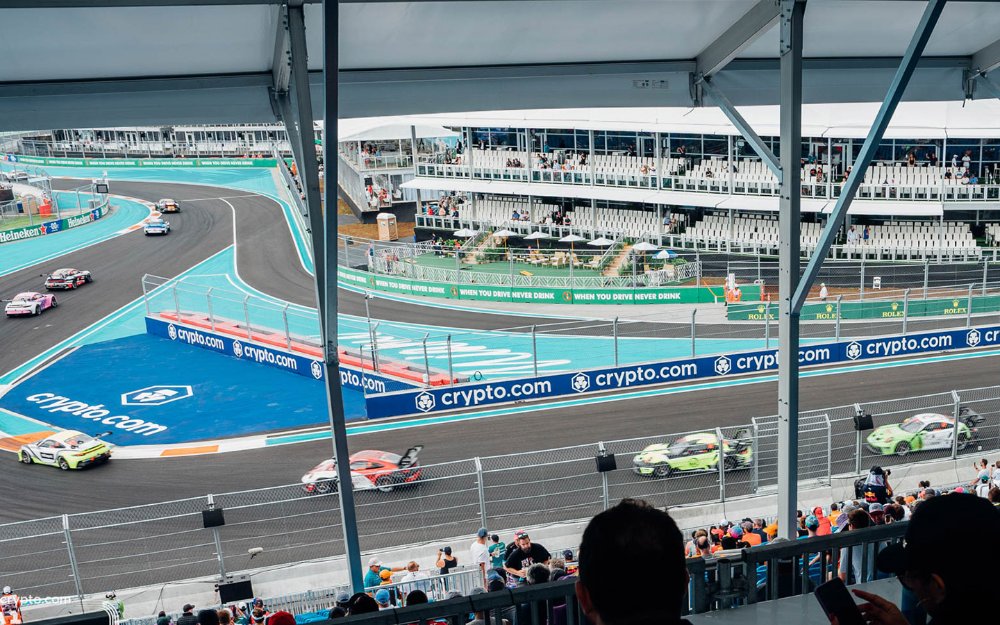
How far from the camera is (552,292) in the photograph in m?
28.5

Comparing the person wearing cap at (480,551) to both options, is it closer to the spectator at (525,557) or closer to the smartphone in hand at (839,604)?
the spectator at (525,557)

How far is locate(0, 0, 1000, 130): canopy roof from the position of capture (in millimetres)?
7449

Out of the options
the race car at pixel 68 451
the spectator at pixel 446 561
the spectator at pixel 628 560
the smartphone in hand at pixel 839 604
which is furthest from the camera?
the race car at pixel 68 451

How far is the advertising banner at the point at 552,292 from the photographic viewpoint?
27188mm

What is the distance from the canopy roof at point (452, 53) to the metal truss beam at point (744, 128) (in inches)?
7.6

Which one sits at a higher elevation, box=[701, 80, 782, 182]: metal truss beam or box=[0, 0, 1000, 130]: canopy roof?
box=[0, 0, 1000, 130]: canopy roof

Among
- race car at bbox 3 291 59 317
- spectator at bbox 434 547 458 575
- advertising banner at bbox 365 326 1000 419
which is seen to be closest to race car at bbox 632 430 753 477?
spectator at bbox 434 547 458 575

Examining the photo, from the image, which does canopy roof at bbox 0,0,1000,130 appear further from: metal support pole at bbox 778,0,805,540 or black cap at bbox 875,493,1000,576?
black cap at bbox 875,493,1000,576

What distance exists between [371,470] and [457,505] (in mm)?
2194

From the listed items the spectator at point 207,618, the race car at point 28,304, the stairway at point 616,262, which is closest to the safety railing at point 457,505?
the spectator at point 207,618

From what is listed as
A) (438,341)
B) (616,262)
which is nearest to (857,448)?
(438,341)

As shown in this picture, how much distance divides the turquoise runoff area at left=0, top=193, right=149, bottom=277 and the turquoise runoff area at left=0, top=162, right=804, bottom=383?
9091 millimetres

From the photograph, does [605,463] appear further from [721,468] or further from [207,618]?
[207,618]

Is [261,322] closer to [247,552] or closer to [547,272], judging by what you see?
[547,272]
